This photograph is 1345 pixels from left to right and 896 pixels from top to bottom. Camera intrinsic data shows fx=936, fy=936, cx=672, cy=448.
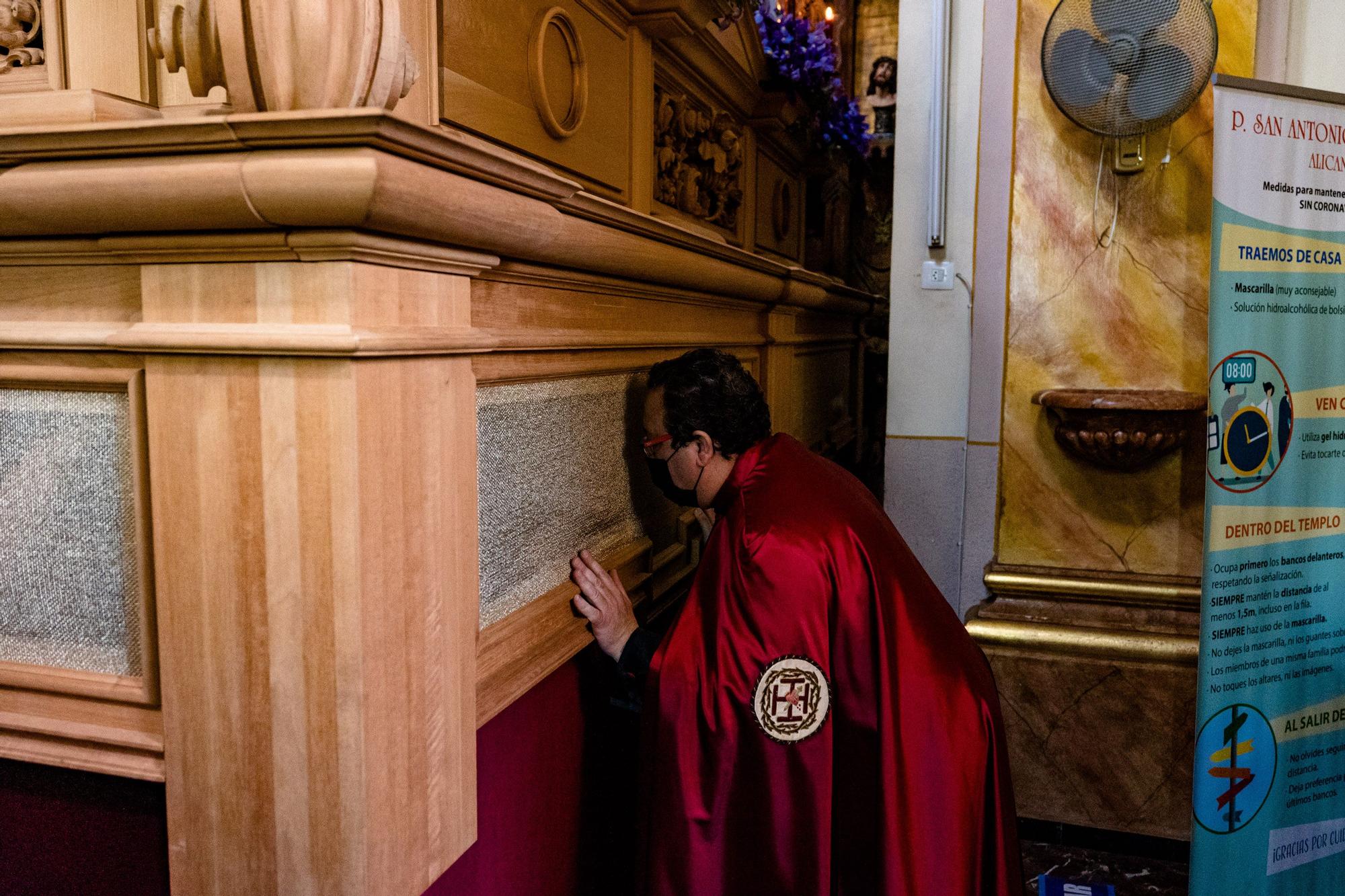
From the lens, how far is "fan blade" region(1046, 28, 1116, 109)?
2805 millimetres

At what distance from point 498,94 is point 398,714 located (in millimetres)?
1412

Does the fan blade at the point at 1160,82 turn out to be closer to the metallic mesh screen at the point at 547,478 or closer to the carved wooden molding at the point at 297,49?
the metallic mesh screen at the point at 547,478

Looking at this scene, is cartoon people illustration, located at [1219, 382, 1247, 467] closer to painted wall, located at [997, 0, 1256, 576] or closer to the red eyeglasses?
painted wall, located at [997, 0, 1256, 576]

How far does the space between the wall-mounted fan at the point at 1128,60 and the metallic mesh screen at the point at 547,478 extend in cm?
183

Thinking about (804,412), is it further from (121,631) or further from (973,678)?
(121,631)

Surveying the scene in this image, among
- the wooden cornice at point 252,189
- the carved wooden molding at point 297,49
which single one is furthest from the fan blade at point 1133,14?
the carved wooden molding at point 297,49

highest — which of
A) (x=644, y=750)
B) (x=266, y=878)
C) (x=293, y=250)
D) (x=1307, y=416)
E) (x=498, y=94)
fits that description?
(x=498, y=94)

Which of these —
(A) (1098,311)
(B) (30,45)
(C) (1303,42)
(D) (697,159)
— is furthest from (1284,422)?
(B) (30,45)

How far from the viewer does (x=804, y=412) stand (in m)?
3.67

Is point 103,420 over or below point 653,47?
below

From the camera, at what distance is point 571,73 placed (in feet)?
7.54

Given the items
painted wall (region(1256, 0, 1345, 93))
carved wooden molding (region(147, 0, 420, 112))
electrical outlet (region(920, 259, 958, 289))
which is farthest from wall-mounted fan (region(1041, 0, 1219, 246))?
carved wooden molding (region(147, 0, 420, 112))

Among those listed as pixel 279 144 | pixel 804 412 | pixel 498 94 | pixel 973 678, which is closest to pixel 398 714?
pixel 279 144

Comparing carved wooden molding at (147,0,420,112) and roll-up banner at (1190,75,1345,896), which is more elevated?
carved wooden molding at (147,0,420,112)
